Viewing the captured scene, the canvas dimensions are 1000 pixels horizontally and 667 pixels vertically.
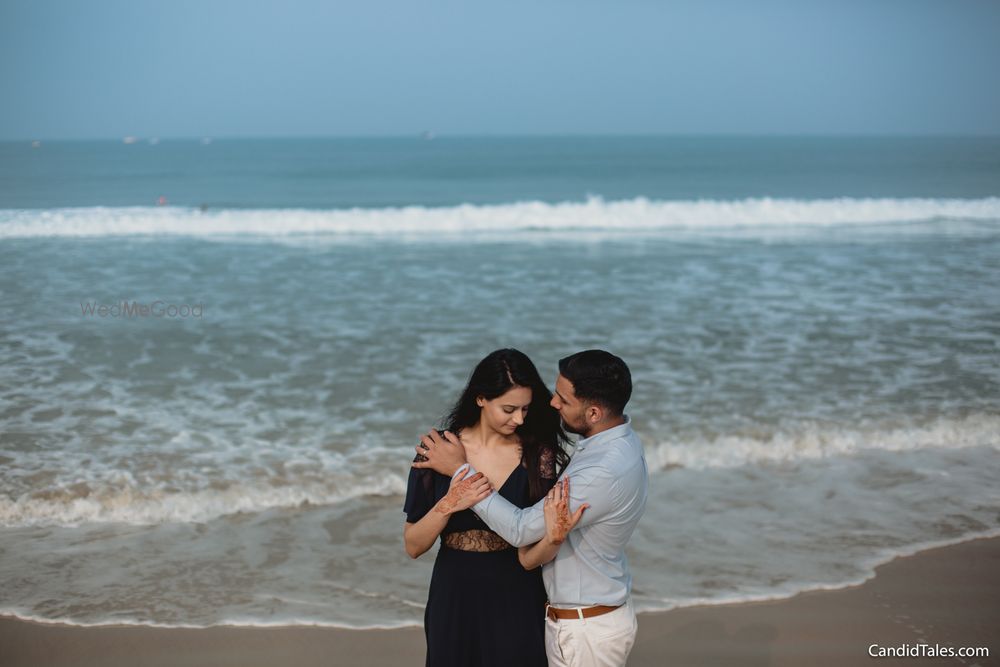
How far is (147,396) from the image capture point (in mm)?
8281

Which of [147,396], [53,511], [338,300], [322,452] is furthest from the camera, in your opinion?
[338,300]

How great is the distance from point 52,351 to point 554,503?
9042mm

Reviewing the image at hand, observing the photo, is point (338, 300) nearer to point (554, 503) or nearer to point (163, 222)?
point (554, 503)

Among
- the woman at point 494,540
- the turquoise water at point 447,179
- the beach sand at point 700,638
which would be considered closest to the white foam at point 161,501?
the beach sand at point 700,638

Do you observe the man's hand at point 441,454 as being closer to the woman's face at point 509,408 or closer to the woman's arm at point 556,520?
the woman's face at point 509,408

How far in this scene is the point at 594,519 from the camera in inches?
101

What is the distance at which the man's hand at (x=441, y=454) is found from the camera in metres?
2.69

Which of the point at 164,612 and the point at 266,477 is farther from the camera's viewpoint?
the point at 266,477

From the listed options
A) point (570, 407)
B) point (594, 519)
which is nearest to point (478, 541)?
point (594, 519)

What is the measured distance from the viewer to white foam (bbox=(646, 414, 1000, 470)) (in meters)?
6.84

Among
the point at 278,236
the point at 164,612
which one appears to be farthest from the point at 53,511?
the point at 278,236

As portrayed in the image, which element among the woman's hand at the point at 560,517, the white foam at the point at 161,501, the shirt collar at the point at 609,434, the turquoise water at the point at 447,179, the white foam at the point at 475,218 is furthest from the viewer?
the turquoise water at the point at 447,179

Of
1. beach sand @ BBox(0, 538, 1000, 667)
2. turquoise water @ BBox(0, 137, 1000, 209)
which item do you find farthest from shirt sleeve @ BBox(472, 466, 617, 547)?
turquoise water @ BBox(0, 137, 1000, 209)

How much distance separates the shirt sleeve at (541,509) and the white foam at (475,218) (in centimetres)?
2033
